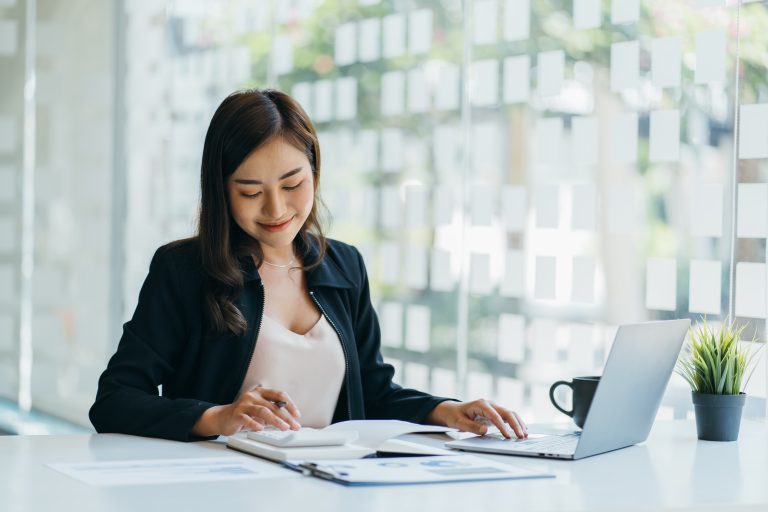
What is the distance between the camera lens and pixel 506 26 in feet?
12.6

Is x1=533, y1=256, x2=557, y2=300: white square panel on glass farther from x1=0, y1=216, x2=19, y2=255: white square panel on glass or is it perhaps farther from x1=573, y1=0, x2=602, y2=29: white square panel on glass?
x1=0, y1=216, x2=19, y2=255: white square panel on glass

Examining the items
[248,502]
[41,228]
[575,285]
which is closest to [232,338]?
[248,502]

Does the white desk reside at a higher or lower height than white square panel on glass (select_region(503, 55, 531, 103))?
lower

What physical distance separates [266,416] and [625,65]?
1951 mm

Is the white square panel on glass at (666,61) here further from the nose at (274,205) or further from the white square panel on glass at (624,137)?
the nose at (274,205)

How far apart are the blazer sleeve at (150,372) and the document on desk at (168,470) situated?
212 mm

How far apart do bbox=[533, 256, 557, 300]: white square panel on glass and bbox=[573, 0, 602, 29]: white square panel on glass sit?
75cm

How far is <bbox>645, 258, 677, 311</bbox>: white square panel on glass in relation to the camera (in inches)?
121

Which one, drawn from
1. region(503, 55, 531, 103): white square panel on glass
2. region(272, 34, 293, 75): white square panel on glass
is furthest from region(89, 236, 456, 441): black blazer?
region(272, 34, 293, 75): white square panel on glass

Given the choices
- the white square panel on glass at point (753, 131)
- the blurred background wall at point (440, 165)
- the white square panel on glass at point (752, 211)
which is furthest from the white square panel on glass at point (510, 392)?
the white square panel on glass at point (753, 131)

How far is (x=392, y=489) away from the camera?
1.49m

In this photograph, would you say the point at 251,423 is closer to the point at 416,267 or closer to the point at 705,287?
the point at 705,287

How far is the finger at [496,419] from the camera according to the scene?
1949 millimetres

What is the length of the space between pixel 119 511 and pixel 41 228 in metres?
4.81
